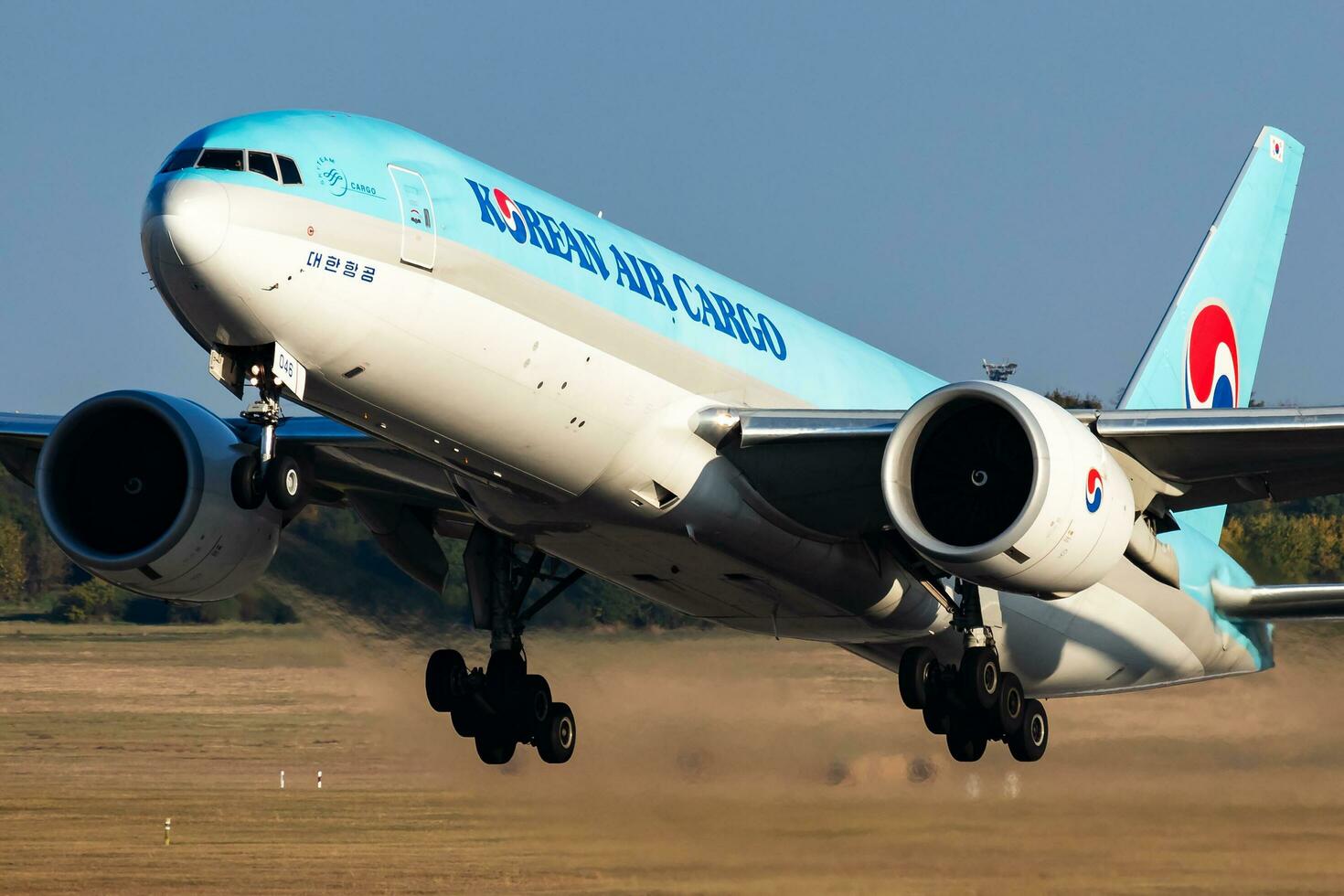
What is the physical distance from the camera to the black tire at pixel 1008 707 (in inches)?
831

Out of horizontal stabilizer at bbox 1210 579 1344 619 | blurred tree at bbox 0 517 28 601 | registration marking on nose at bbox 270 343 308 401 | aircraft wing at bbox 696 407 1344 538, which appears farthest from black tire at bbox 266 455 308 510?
blurred tree at bbox 0 517 28 601

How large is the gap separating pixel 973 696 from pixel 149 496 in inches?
369

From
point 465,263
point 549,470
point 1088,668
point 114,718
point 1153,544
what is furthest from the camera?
point 114,718

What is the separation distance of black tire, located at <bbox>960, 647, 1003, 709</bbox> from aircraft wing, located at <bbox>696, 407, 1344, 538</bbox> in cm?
224

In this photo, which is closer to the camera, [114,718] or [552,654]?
[552,654]

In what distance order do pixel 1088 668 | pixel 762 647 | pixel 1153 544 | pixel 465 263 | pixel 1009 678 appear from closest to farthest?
pixel 465 263, pixel 1153 544, pixel 1009 678, pixel 1088 668, pixel 762 647

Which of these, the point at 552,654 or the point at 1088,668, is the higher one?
the point at 1088,668

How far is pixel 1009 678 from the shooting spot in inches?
845

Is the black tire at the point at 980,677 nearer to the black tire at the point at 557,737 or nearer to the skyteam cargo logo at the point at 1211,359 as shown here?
the black tire at the point at 557,737

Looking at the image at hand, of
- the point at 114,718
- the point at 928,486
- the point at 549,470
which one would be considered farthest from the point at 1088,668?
the point at 114,718

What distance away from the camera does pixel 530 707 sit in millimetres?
22391

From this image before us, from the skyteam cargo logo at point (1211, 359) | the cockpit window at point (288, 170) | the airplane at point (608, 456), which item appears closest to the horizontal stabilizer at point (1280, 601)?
the airplane at point (608, 456)

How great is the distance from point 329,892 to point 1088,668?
41.3ft

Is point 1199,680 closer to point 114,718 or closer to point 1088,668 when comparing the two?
point 1088,668
